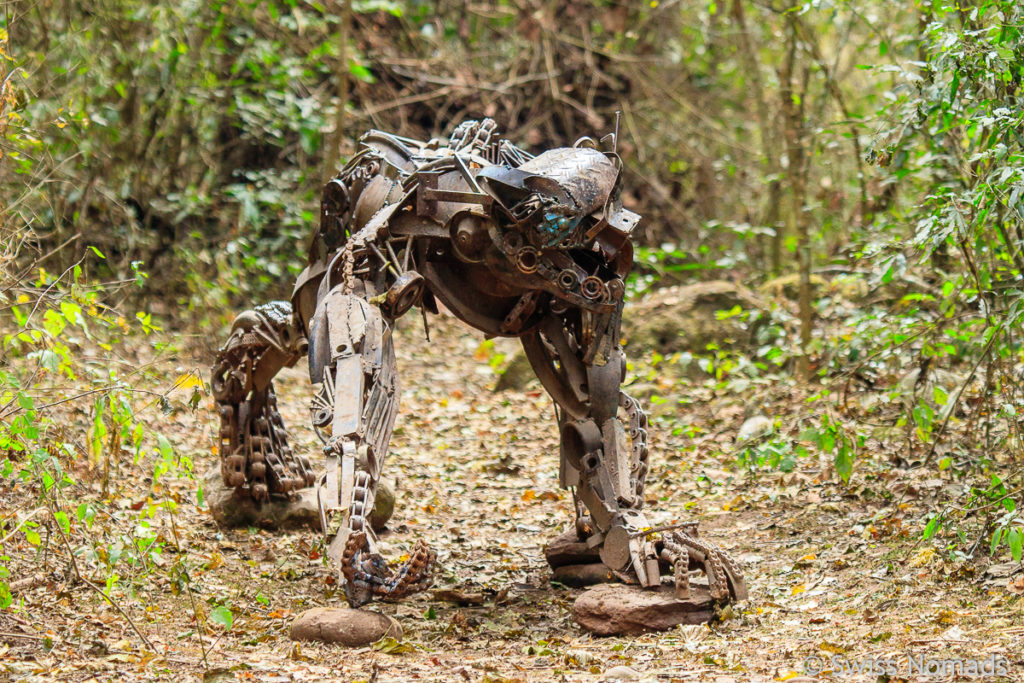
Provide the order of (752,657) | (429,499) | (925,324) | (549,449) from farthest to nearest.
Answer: (549,449)
(429,499)
(925,324)
(752,657)

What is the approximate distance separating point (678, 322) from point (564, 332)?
16.7ft

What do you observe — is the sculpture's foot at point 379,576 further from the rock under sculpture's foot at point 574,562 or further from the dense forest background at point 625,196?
the rock under sculpture's foot at point 574,562

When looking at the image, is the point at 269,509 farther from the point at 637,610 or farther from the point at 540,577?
the point at 637,610

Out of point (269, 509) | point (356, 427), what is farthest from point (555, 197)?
point (269, 509)

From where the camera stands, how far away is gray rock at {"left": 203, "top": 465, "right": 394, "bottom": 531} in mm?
7344

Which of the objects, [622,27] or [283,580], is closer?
[283,580]

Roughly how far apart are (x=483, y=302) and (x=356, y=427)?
3.68 ft

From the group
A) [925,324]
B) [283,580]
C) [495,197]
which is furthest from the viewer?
[925,324]

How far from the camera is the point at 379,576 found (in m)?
4.88

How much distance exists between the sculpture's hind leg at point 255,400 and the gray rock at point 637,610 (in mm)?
2473

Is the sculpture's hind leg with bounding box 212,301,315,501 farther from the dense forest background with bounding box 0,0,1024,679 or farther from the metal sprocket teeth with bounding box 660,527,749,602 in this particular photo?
the metal sprocket teeth with bounding box 660,527,749,602

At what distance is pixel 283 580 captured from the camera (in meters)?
6.54

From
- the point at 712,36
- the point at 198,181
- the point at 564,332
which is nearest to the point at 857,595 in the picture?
the point at 564,332

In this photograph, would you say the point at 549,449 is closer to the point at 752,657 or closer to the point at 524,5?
the point at 752,657
